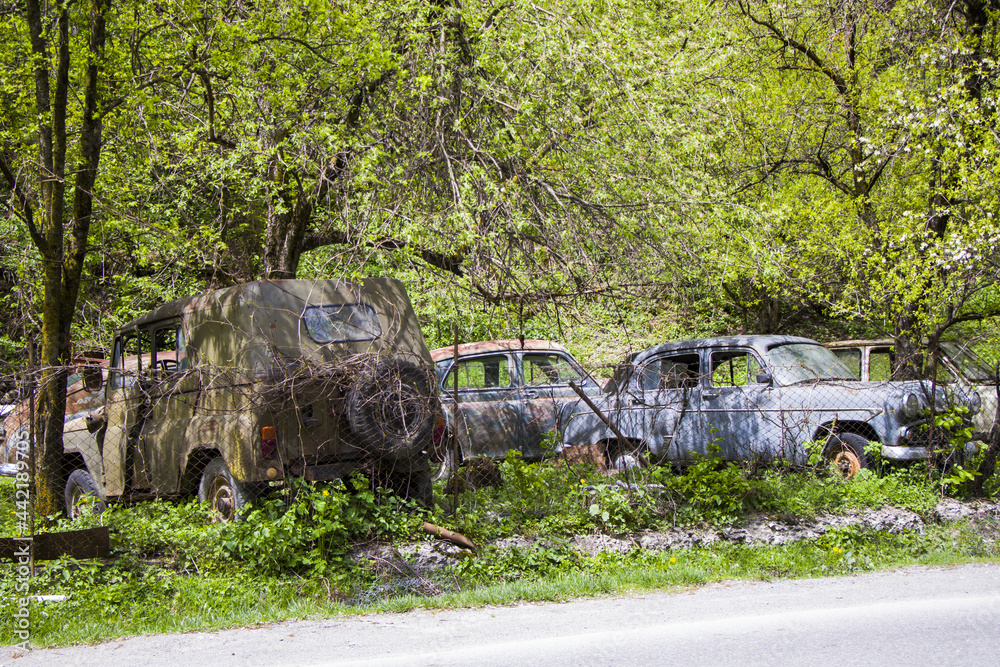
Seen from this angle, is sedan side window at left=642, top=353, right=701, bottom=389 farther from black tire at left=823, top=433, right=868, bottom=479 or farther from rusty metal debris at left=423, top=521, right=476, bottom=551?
rusty metal debris at left=423, top=521, right=476, bottom=551

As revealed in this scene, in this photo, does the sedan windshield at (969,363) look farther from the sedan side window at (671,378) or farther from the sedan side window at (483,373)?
the sedan side window at (483,373)

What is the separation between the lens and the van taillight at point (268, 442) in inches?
251

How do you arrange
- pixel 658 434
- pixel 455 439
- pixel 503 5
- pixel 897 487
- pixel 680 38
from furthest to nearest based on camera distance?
pixel 680 38 → pixel 503 5 → pixel 658 434 → pixel 897 487 → pixel 455 439

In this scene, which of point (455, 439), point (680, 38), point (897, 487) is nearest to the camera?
point (455, 439)

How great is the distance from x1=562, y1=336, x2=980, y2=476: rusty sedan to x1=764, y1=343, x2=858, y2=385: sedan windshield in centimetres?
2

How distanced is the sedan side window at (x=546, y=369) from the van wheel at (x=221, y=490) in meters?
4.21

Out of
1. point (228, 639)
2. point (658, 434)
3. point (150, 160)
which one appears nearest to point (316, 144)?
point (150, 160)

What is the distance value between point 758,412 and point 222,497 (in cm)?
556

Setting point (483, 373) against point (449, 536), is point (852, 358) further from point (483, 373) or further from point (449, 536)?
point (449, 536)

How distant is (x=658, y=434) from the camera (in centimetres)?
872

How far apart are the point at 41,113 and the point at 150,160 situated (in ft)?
7.54

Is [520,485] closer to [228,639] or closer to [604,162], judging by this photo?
[228,639]

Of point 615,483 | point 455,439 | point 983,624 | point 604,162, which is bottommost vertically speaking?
point 983,624

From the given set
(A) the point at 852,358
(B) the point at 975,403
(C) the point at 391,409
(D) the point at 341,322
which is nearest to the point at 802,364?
(B) the point at 975,403
